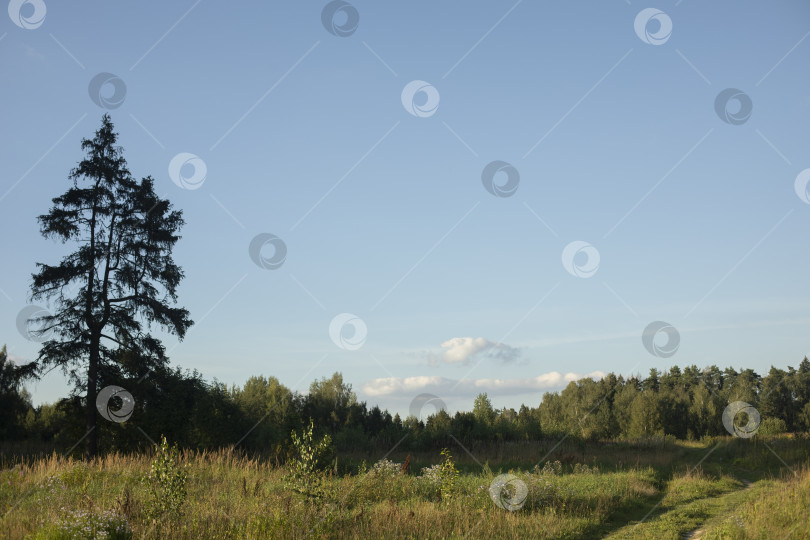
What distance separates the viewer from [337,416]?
150 ft

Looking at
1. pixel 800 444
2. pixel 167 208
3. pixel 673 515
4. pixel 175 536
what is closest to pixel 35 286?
pixel 167 208

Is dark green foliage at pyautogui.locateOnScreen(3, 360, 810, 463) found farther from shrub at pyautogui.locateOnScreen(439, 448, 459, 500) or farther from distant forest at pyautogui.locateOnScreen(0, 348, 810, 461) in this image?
shrub at pyautogui.locateOnScreen(439, 448, 459, 500)

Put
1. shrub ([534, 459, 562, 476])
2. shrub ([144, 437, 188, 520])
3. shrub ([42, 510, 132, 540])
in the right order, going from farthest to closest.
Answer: shrub ([534, 459, 562, 476])
shrub ([144, 437, 188, 520])
shrub ([42, 510, 132, 540])

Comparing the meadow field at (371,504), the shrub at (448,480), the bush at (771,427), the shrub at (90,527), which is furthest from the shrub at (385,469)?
the bush at (771,427)

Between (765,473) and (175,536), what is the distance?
2425cm

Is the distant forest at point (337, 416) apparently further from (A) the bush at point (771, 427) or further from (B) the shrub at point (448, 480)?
(B) the shrub at point (448, 480)

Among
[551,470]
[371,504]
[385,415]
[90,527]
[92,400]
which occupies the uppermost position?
[385,415]

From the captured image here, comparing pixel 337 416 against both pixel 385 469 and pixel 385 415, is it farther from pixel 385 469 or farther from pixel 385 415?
pixel 385 469

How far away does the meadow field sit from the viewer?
9898mm

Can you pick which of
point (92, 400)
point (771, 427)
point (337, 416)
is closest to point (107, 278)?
point (92, 400)

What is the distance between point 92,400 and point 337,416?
76.8 feet

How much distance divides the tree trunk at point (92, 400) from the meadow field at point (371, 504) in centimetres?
649

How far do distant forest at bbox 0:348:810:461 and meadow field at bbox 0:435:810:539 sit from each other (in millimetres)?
5965

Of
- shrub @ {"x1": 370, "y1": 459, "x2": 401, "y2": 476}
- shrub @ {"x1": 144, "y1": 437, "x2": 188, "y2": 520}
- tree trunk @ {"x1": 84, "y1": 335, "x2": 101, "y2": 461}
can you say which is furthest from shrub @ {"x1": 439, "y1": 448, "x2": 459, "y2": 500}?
tree trunk @ {"x1": 84, "y1": 335, "x2": 101, "y2": 461}
